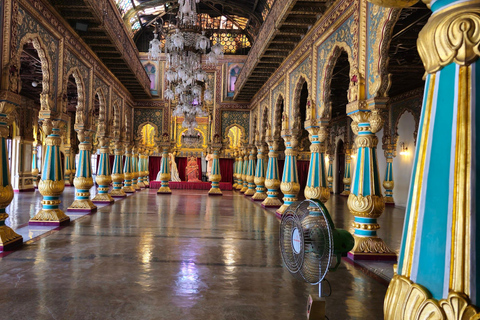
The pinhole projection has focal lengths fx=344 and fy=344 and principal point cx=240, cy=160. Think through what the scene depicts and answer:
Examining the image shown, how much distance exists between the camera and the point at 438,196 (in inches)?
44.8

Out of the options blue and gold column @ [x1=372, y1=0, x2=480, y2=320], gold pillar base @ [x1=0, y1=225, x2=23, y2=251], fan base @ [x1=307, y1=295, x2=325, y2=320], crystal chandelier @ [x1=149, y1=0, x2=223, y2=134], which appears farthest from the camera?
crystal chandelier @ [x1=149, y1=0, x2=223, y2=134]

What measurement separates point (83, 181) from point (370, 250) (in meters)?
8.01

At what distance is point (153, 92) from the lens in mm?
17703

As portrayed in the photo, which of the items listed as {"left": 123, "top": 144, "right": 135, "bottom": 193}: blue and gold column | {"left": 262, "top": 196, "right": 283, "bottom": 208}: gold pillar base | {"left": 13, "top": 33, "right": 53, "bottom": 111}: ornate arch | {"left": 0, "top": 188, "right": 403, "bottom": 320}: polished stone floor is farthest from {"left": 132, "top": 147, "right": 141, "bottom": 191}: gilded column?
{"left": 0, "top": 188, "right": 403, "bottom": 320}: polished stone floor

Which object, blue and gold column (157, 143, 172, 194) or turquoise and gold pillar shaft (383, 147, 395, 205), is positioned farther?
blue and gold column (157, 143, 172, 194)

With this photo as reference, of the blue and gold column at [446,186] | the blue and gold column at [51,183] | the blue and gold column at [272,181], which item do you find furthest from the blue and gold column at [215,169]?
the blue and gold column at [446,186]

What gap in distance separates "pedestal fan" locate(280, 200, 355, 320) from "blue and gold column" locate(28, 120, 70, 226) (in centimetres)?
648

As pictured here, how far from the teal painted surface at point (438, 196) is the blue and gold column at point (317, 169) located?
20.2ft

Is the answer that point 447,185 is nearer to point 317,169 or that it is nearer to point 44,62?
→ point 317,169

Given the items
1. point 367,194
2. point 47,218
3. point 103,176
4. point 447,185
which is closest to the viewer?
point 447,185

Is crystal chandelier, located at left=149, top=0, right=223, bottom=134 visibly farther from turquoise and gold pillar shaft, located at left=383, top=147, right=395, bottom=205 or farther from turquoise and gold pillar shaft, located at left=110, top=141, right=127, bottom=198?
turquoise and gold pillar shaft, located at left=383, top=147, right=395, bottom=205

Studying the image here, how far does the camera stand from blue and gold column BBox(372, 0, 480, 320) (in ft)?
3.46

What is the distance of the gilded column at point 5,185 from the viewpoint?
5289 millimetres

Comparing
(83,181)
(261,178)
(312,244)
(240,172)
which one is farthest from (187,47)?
(240,172)
